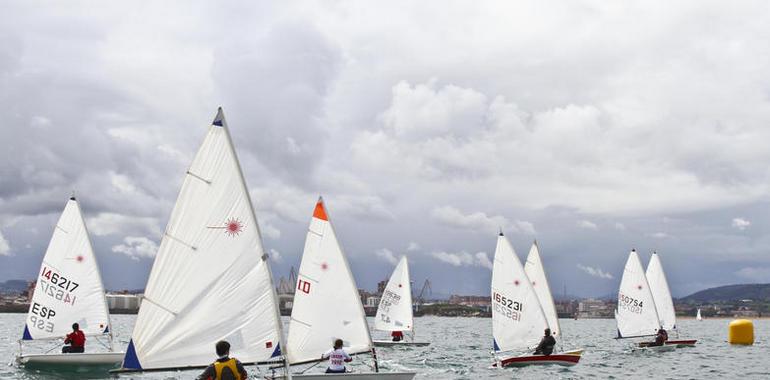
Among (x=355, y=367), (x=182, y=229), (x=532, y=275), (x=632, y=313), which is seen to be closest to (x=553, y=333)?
(x=532, y=275)

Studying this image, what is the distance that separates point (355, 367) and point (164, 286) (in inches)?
908

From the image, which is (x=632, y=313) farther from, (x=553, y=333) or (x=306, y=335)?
(x=306, y=335)

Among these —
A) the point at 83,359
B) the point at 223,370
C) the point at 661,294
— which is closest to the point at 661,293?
the point at 661,294

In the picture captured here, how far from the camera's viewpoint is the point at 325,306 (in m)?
24.7

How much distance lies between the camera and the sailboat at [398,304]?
5662 centimetres

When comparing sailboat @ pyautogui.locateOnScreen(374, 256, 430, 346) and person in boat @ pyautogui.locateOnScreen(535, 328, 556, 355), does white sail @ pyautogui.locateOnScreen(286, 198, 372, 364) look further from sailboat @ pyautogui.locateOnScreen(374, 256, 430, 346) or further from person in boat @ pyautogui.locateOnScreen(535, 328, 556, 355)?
sailboat @ pyautogui.locateOnScreen(374, 256, 430, 346)

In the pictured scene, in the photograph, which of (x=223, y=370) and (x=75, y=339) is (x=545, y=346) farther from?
(x=223, y=370)

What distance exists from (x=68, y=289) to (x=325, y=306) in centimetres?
1498

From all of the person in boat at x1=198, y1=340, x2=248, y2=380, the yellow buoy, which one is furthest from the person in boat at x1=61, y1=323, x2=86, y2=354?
the yellow buoy

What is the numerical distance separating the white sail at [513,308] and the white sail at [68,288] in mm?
18350

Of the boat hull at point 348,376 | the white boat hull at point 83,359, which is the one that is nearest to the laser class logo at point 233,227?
the boat hull at point 348,376

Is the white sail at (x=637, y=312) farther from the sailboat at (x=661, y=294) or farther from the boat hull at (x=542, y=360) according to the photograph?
the boat hull at (x=542, y=360)

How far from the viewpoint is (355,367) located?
39.5 m

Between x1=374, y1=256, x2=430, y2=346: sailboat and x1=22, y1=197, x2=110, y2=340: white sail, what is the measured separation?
26.5m
